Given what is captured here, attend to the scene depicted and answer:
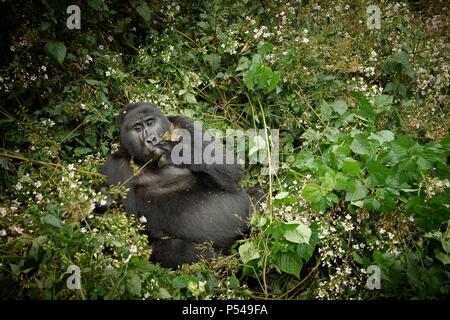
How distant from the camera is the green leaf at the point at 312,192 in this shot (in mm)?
2515

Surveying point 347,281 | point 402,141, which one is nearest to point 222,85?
point 402,141

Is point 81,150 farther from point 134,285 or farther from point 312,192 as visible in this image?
point 312,192

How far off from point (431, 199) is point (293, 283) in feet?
3.13

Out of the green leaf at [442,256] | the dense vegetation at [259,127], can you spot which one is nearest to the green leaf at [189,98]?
the dense vegetation at [259,127]

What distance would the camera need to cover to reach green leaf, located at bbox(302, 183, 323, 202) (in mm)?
2515

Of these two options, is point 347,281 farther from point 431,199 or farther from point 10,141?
point 10,141

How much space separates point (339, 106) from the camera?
325cm

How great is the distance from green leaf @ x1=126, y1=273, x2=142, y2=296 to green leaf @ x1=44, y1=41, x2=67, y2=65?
5.62ft

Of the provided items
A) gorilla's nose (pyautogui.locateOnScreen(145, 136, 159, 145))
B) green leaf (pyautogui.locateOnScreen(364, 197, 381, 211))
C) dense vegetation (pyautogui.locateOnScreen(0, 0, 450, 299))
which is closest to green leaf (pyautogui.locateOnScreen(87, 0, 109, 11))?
dense vegetation (pyautogui.locateOnScreen(0, 0, 450, 299))

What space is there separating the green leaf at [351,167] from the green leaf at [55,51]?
6.64 ft

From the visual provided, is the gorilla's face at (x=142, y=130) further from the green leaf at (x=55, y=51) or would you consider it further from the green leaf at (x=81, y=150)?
the green leaf at (x=55, y=51)

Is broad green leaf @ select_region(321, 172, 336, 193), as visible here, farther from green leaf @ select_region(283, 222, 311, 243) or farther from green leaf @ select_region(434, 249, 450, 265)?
green leaf @ select_region(434, 249, 450, 265)
